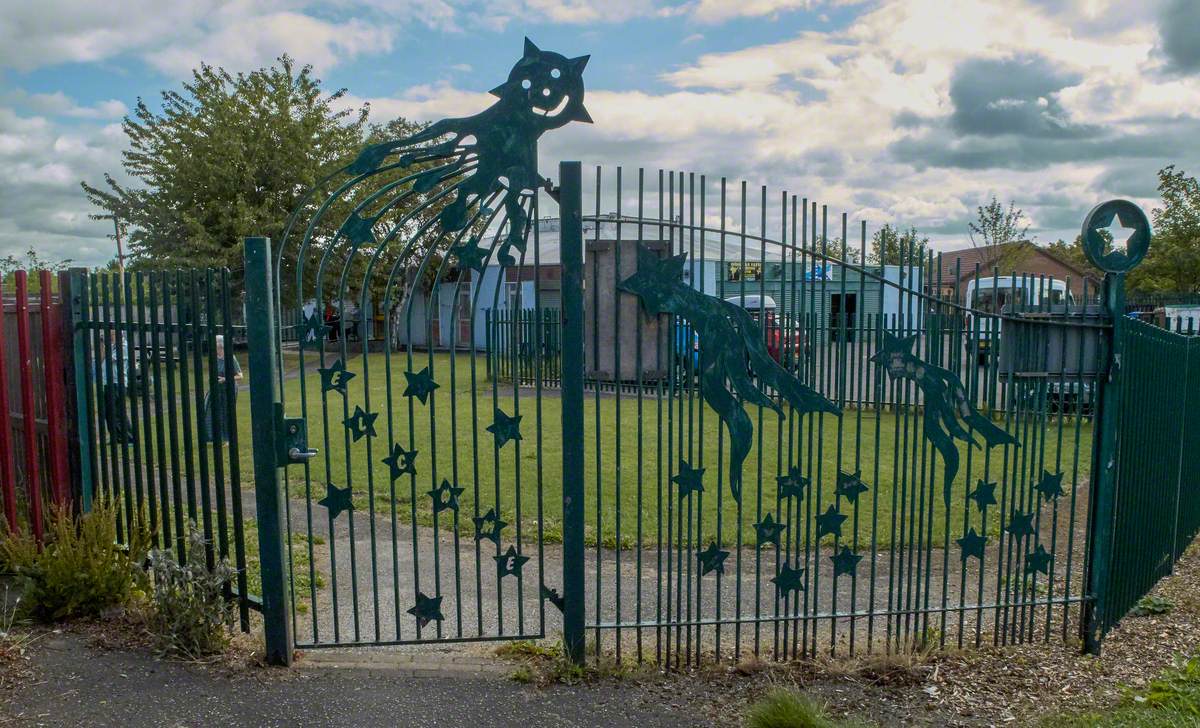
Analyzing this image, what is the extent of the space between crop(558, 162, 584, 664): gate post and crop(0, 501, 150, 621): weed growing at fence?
2276mm

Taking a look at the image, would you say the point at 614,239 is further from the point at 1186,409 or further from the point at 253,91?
the point at 253,91

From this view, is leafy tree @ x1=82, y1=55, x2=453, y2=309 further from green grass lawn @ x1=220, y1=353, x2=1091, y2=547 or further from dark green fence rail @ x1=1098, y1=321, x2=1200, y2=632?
dark green fence rail @ x1=1098, y1=321, x2=1200, y2=632

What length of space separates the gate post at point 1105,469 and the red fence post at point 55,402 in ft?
18.8

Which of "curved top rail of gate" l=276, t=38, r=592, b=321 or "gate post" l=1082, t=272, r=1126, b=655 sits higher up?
"curved top rail of gate" l=276, t=38, r=592, b=321

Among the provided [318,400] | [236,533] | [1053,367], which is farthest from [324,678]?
[318,400]

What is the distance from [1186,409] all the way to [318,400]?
11759mm

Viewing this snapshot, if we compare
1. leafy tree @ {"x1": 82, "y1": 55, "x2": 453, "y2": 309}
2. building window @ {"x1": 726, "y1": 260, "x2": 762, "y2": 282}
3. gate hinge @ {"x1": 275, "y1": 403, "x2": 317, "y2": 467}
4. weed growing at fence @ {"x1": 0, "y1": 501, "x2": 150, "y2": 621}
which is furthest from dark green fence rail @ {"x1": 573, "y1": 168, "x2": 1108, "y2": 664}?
leafy tree @ {"x1": 82, "y1": 55, "x2": 453, "y2": 309}

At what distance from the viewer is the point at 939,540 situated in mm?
7000

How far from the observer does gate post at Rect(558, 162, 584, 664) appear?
4.02 metres

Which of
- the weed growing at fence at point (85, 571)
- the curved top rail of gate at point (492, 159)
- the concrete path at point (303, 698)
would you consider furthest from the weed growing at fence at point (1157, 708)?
the weed growing at fence at point (85, 571)

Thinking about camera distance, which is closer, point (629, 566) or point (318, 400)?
point (629, 566)

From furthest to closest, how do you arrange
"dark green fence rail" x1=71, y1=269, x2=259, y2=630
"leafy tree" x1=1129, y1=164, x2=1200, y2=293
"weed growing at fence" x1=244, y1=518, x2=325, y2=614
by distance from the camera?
1. "leafy tree" x1=1129, y1=164, x2=1200, y2=293
2. "weed growing at fence" x1=244, y1=518, x2=325, y2=614
3. "dark green fence rail" x1=71, y1=269, x2=259, y2=630

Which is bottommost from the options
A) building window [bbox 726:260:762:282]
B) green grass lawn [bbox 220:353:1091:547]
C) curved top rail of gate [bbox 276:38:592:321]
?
green grass lawn [bbox 220:353:1091:547]

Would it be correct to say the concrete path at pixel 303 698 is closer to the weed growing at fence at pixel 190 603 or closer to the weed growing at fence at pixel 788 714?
the weed growing at fence at pixel 190 603
